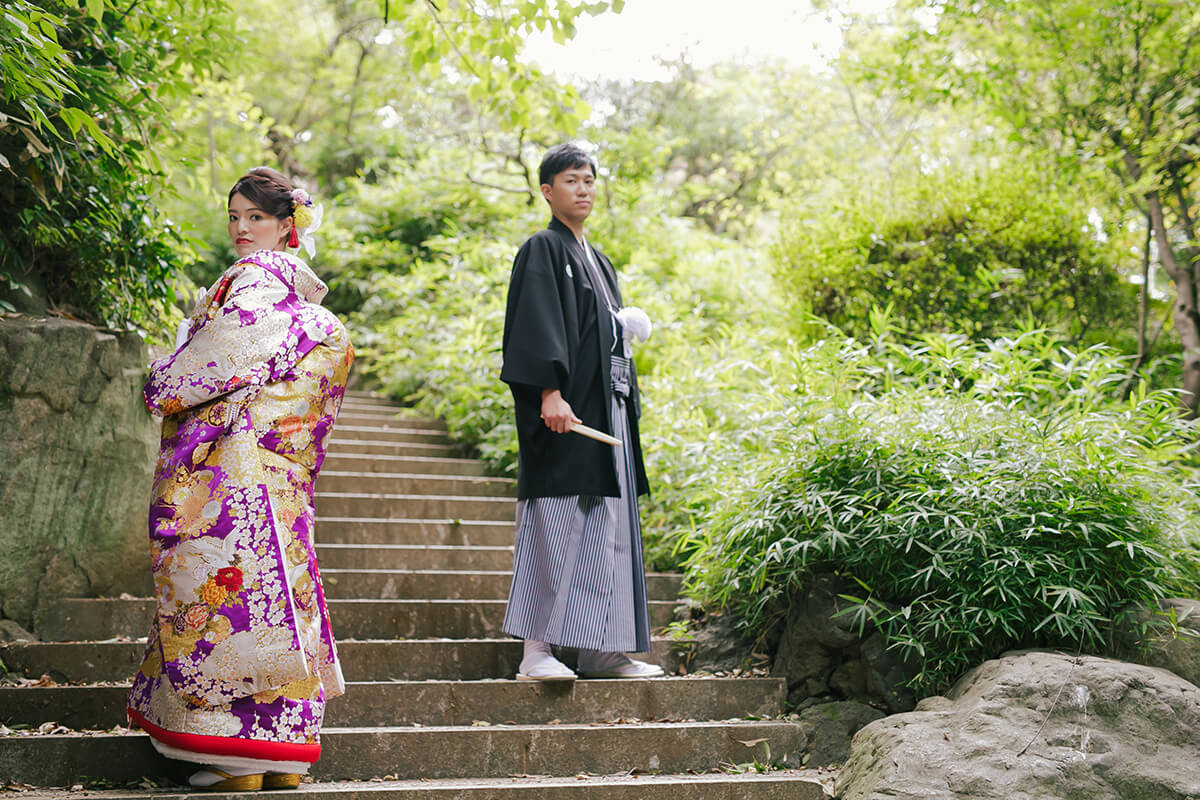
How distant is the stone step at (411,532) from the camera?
4465mm

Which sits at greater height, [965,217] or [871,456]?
[965,217]

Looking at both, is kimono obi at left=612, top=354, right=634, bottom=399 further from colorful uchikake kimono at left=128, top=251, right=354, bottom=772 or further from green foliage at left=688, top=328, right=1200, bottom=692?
colorful uchikake kimono at left=128, top=251, right=354, bottom=772

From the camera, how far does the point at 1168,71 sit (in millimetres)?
5406

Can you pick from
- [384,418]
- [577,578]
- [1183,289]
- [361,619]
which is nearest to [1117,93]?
[1183,289]

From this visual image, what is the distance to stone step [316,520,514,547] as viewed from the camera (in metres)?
4.46

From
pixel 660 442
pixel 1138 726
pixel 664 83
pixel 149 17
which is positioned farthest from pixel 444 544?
pixel 664 83

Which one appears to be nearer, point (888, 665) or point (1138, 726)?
point (1138, 726)

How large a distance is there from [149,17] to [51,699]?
2650 millimetres

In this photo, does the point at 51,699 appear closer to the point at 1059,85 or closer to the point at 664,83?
the point at 1059,85

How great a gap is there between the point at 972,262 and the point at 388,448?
384 centimetres

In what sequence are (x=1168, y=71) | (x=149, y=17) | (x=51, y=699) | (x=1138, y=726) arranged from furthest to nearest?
(x=1168, y=71) < (x=149, y=17) < (x=51, y=699) < (x=1138, y=726)

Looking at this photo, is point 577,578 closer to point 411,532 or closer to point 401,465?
point 411,532

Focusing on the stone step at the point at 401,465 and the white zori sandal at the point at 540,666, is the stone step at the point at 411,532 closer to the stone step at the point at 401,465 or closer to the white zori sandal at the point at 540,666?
the stone step at the point at 401,465

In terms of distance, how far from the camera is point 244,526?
2.43m
